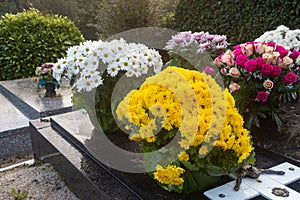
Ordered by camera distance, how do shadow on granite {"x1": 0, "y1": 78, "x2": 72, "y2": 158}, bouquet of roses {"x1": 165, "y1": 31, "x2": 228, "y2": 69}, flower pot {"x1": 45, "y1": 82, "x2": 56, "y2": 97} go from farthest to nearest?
flower pot {"x1": 45, "y1": 82, "x2": 56, "y2": 97} → shadow on granite {"x1": 0, "y1": 78, "x2": 72, "y2": 158} → bouquet of roses {"x1": 165, "y1": 31, "x2": 228, "y2": 69}

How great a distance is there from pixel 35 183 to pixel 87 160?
1.77 ft

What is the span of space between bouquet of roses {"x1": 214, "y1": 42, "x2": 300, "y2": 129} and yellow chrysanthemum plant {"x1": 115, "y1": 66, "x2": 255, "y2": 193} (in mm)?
695

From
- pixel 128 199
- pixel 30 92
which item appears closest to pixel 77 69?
pixel 128 199

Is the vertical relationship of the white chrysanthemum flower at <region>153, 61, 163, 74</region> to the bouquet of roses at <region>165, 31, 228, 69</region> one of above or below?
below

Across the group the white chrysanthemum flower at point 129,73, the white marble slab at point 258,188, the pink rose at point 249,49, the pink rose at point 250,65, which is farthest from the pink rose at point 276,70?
the white chrysanthemum flower at point 129,73

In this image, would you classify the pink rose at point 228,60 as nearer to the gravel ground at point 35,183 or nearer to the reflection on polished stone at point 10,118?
the gravel ground at point 35,183

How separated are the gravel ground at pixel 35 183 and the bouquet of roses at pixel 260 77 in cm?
118

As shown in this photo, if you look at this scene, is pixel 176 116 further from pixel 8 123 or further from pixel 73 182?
pixel 8 123

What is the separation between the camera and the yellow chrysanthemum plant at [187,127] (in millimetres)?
1257

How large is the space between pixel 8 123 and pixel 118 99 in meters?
1.65

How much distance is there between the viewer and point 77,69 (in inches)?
74.9

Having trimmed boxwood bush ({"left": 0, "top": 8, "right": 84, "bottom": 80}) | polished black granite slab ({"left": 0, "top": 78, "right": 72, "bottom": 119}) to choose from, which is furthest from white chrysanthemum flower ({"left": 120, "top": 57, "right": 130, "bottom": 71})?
trimmed boxwood bush ({"left": 0, "top": 8, "right": 84, "bottom": 80})

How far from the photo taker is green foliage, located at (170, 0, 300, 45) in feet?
13.4

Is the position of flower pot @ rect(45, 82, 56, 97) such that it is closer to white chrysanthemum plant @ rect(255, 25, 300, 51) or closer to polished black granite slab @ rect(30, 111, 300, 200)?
polished black granite slab @ rect(30, 111, 300, 200)
